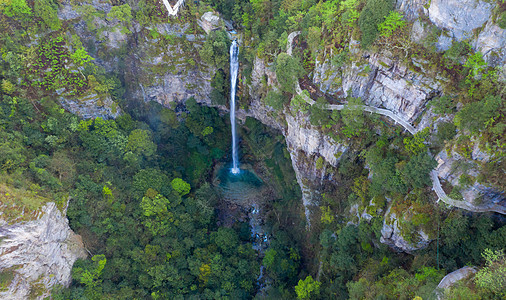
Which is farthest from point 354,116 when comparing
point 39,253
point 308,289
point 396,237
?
point 39,253

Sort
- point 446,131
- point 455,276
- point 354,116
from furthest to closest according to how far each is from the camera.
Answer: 1. point 354,116
2. point 446,131
3. point 455,276

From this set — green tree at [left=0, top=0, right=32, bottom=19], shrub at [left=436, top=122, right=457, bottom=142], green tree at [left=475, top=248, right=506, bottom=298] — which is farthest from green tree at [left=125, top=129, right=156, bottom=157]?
green tree at [left=475, top=248, right=506, bottom=298]

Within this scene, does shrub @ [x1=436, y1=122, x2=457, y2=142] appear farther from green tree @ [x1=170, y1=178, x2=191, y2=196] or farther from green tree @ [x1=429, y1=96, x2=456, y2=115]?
green tree @ [x1=170, y1=178, x2=191, y2=196]

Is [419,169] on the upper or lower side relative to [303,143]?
upper

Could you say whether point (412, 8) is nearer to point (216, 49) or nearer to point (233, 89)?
point (216, 49)

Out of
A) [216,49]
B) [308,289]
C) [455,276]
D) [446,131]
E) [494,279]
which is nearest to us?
[494,279]

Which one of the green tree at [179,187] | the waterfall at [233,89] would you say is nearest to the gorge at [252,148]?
the waterfall at [233,89]
